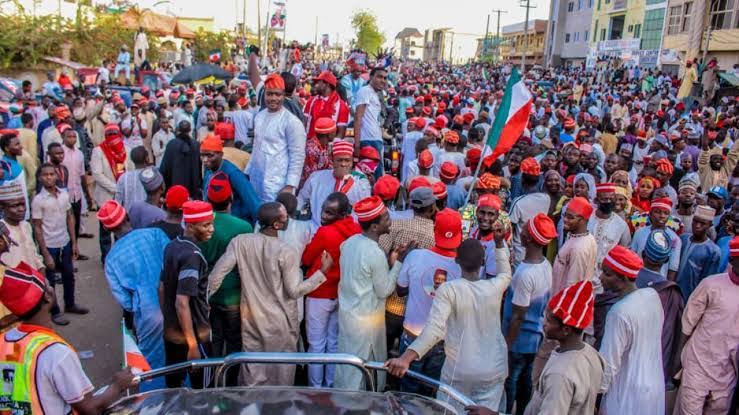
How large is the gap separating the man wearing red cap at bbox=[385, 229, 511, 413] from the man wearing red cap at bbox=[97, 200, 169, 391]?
201 cm

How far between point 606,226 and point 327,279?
2.69 m

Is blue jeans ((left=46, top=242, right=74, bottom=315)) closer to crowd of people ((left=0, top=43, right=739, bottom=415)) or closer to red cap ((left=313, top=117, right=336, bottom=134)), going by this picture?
crowd of people ((left=0, top=43, right=739, bottom=415))

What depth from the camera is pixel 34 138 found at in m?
8.65

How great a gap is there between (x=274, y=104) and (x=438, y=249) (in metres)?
2.58

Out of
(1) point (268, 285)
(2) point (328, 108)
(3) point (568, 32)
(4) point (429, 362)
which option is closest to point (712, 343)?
(4) point (429, 362)

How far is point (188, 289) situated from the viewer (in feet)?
12.5

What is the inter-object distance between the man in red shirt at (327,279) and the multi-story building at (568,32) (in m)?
52.6

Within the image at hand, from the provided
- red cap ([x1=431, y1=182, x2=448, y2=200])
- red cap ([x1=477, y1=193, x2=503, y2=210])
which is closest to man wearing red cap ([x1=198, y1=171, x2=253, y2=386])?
red cap ([x1=431, y1=182, x2=448, y2=200])

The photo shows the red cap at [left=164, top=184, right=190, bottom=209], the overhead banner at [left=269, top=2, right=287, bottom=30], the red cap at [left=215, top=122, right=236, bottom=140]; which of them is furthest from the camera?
the overhead banner at [left=269, top=2, right=287, bottom=30]

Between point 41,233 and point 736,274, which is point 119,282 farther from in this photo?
point 736,274

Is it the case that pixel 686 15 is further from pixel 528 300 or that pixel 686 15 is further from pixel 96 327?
pixel 96 327

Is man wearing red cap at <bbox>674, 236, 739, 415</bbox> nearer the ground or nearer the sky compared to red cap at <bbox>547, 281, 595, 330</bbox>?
nearer the ground

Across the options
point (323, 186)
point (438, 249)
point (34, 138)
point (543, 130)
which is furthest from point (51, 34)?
point (438, 249)

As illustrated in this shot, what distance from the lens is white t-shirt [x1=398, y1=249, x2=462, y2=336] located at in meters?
4.00
